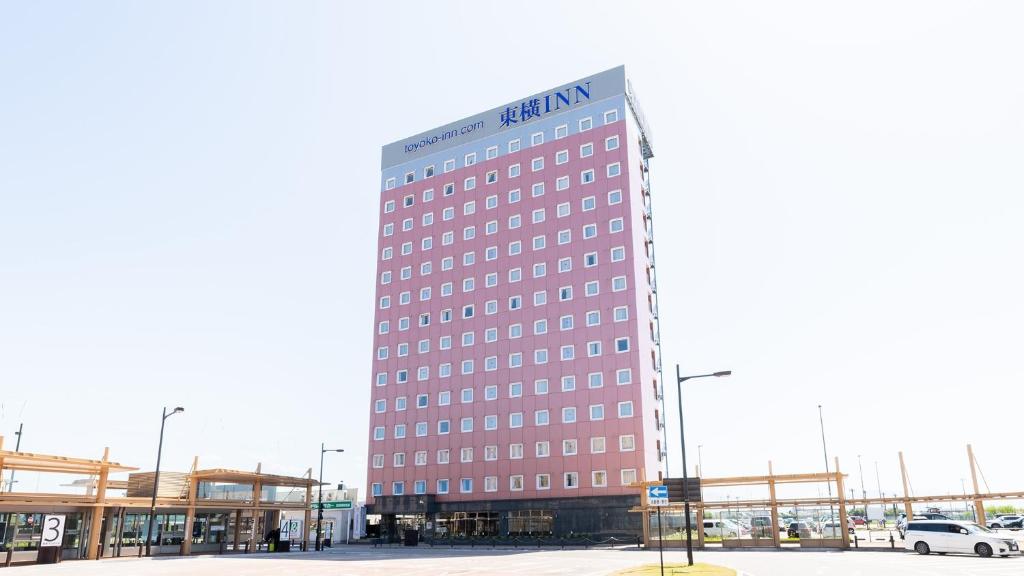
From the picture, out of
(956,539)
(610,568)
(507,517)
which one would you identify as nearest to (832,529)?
(956,539)

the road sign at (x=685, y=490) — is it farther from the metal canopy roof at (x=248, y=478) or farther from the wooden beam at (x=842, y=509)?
the metal canopy roof at (x=248, y=478)

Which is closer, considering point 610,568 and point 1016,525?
point 610,568

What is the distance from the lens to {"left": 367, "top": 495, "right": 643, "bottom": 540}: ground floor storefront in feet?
215

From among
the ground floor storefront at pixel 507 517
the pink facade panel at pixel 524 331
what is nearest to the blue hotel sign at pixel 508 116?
the pink facade panel at pixel 524 331

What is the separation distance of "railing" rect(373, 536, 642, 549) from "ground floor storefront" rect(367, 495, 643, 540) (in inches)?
24.8

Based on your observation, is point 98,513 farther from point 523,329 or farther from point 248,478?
point 523,329

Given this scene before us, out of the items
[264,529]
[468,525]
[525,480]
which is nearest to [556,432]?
[525,480]

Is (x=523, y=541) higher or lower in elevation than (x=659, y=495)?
lower

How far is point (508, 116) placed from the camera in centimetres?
8675

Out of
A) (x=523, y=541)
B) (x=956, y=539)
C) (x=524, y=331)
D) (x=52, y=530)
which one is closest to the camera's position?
(x=956, y=539)

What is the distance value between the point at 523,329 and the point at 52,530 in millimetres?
45215

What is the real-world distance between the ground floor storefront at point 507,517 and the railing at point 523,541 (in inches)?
24.8

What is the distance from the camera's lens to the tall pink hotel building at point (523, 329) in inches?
2741

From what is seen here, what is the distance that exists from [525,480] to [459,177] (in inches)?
1458
